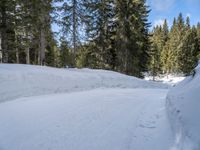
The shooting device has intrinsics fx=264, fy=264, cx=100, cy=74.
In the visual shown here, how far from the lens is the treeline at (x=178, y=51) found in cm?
5734

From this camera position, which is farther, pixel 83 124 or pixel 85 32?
pixel 85 32

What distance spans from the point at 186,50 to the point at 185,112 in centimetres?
5615

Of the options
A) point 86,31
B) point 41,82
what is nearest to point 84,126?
point 41,82

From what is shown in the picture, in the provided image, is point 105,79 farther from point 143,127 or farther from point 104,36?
point 104,36

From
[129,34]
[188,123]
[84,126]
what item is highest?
[129,34]

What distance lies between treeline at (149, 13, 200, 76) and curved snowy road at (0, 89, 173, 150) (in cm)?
4383

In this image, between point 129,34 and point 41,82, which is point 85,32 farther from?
point 41,82

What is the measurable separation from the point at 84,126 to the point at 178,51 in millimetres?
55244

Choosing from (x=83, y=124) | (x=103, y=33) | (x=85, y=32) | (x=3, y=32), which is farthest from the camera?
(x=103, y=33)

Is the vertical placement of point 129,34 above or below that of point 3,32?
above

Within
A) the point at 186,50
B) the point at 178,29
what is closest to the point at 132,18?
the point at 186,50

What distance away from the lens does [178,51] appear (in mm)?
58531

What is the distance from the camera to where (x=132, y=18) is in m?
28.4

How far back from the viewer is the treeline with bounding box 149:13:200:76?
2258 inches
